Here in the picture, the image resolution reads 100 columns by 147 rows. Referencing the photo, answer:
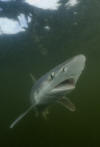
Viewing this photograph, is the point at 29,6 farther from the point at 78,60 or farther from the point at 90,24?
the point at 78,60

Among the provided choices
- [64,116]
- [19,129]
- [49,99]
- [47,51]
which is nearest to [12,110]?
[19,129]

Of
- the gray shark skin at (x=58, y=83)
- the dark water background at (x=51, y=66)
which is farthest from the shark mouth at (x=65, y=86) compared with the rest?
the dark water background at (x=51, y=66)

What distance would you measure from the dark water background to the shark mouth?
4.31m

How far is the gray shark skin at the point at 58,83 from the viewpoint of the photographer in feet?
13.3

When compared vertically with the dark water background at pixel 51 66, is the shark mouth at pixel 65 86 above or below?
below

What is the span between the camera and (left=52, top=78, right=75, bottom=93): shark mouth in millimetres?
4281

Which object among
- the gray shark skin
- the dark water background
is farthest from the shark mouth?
the dark water background

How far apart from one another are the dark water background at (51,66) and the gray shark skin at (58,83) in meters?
3.77

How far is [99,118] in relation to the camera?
19.8m

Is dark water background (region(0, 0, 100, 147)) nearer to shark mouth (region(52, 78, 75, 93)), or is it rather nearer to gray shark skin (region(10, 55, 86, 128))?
gray shark skin (region(10, 55, 86, 128))

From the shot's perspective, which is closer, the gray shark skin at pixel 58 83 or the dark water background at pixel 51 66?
the gray shark skin at pixel 58 83

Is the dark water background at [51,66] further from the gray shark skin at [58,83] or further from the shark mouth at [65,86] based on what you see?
the shark mouth at [65,86]

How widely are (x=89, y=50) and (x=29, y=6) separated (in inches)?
244

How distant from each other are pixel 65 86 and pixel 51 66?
13.0m
